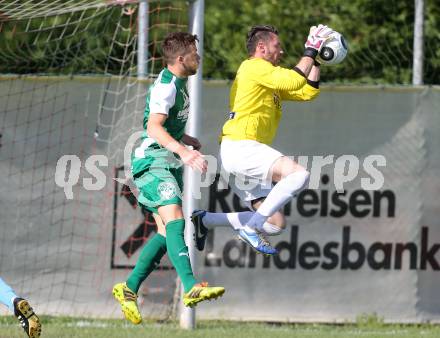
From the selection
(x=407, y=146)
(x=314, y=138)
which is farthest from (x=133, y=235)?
(x=407, y=146)

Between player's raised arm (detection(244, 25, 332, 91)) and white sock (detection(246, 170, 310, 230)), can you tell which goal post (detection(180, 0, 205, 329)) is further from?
white sock (detection(246, 170, 310, 230))

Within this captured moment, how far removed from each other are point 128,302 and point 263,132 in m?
1.54

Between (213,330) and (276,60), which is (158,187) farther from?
(213,330)

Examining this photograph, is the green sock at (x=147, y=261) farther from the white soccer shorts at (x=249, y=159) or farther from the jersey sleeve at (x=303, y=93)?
the jersey sleeve at (x=303, y=93)

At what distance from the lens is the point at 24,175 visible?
10594 millimetres

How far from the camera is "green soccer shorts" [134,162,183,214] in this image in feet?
26.1

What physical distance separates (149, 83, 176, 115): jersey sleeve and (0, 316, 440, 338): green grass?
6.79 ft

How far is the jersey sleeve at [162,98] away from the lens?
789cm

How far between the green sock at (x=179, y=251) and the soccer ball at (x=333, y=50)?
1.52 meters

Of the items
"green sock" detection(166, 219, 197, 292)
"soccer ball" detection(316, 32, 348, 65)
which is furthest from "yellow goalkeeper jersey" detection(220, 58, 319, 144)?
"green sock" detection(166, 219, 197, 292)

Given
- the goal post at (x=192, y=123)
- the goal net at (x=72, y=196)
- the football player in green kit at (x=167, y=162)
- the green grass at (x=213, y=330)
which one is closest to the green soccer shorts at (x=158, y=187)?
the football player in green kit at (x=167, y=162)

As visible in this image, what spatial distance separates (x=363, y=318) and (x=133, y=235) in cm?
222

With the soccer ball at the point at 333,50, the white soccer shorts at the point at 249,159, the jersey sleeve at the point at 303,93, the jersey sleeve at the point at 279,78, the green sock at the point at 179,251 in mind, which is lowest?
the green sock at the point at 179,251

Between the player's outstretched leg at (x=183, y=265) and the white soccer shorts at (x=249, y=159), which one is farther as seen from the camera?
the white soccer shorts at (x=249, y=159)
